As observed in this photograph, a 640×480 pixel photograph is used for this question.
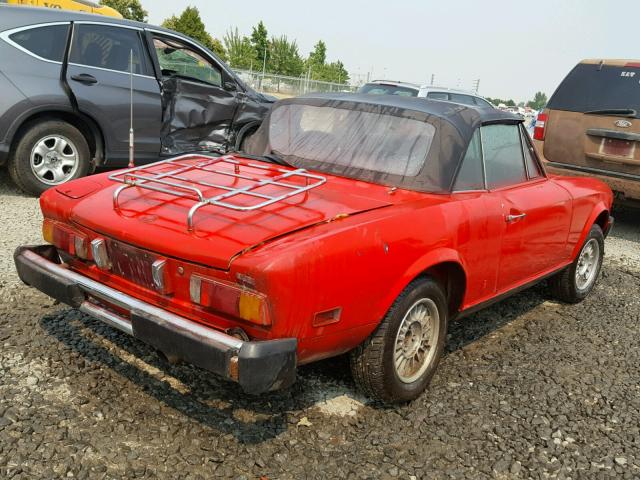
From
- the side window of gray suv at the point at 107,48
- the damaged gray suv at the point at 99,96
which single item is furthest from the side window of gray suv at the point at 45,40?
the side window of gray suv at the point at 107,48

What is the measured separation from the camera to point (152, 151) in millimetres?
7262

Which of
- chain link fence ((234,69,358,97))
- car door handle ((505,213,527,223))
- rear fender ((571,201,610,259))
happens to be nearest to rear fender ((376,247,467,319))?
car door handle ((505,213,527,223))

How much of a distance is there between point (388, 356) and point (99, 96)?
4.97 m

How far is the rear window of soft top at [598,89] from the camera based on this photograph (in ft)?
23.5

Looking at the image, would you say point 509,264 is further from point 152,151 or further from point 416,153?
point 152,151

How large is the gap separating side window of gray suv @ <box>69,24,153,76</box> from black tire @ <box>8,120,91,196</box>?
74cm

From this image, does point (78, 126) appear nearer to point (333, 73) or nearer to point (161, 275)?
point (161, 275)

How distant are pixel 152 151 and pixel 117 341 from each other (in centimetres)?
393

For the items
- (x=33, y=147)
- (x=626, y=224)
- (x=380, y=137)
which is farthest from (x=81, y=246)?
(x=626, y=224)

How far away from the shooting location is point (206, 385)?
3334 mm

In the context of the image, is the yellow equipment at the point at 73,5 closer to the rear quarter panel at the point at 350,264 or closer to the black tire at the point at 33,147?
the black tire at the point at 33,147

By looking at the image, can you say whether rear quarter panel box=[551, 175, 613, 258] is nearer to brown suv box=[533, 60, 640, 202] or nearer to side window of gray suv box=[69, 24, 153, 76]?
brown suv box=[533, 60, 640, 202]

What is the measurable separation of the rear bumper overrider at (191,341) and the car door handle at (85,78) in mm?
4145

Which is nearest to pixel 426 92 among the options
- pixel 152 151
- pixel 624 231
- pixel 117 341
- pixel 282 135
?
pixel 624 231
